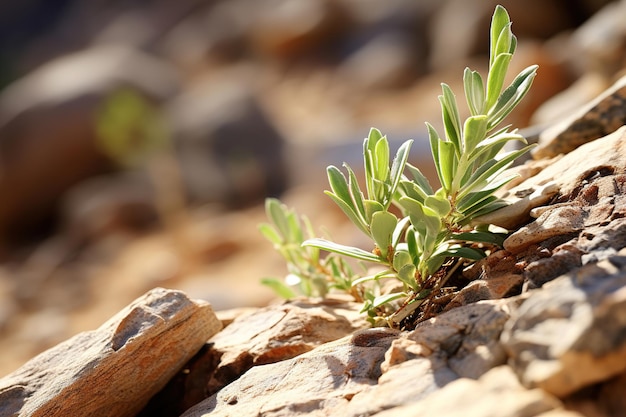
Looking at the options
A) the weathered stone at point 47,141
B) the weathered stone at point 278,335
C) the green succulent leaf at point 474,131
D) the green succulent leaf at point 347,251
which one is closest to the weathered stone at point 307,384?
the weathered stone at point 278,335

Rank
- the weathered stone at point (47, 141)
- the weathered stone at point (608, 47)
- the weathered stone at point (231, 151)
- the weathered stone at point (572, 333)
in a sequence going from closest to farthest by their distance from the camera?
the weathered stone at point (572, 333), the weathered stone at point (608, 47), the weathered stone at point (231, 151), the weathered stone at point (47, 141)

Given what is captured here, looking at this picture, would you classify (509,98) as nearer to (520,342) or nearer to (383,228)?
(383,228)

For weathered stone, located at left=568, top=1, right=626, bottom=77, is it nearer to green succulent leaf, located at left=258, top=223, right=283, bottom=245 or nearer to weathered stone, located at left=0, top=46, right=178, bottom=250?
green succulent leaf, located at left=258, top=223, right=283, bottom=245

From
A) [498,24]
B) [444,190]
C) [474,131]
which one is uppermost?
[498,24]

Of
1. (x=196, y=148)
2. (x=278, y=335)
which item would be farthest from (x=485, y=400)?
(x=196, y=148)

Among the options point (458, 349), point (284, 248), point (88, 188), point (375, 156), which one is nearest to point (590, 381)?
point (458, 349)

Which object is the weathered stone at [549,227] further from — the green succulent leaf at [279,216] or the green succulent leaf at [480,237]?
the green succulent leaf at [279,216]

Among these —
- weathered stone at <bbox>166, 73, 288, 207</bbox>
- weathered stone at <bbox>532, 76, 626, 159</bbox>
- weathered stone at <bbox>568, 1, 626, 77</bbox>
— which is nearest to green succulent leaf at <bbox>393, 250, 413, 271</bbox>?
weathered stone at <bbox>532, 76, 626, 159</bbox>
